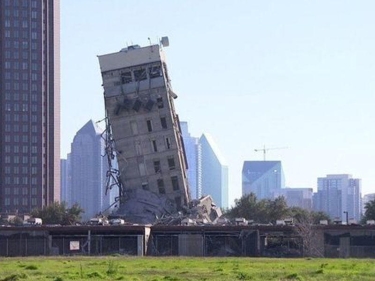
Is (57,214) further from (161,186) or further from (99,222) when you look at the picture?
(99,222)

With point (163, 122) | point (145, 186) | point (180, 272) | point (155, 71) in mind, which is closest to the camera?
point (180, 272)

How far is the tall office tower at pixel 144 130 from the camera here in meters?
160

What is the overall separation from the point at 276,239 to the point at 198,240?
9427 mm

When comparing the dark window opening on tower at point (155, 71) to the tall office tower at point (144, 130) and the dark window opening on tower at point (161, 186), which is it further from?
the dark window opening on tower at point (161, 186)

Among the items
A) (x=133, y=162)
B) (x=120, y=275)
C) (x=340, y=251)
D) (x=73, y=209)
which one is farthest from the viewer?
(x=73, y=209)

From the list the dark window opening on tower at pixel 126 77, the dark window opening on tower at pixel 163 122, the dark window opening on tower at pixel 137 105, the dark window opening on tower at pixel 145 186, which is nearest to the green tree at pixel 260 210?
the dark window opening on tower at pixel 145 186

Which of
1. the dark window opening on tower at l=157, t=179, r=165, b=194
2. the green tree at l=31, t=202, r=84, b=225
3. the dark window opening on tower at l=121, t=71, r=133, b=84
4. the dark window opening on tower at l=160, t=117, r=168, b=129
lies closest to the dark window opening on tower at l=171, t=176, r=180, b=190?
the dark window opening on tower at l=157, t=179, r=165, b=194

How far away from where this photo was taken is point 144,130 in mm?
160875

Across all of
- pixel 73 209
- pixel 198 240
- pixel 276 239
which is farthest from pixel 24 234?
pixel 73 209

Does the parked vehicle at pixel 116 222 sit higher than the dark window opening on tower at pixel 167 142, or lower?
lower

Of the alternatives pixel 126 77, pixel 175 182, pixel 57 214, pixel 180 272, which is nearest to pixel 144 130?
pixel 126 77

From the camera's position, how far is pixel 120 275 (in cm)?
7438

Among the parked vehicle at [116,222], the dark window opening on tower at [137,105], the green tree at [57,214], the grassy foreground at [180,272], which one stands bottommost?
the grassy foreground at [180,272]

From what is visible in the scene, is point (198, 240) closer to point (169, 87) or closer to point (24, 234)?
point (24, 234)
